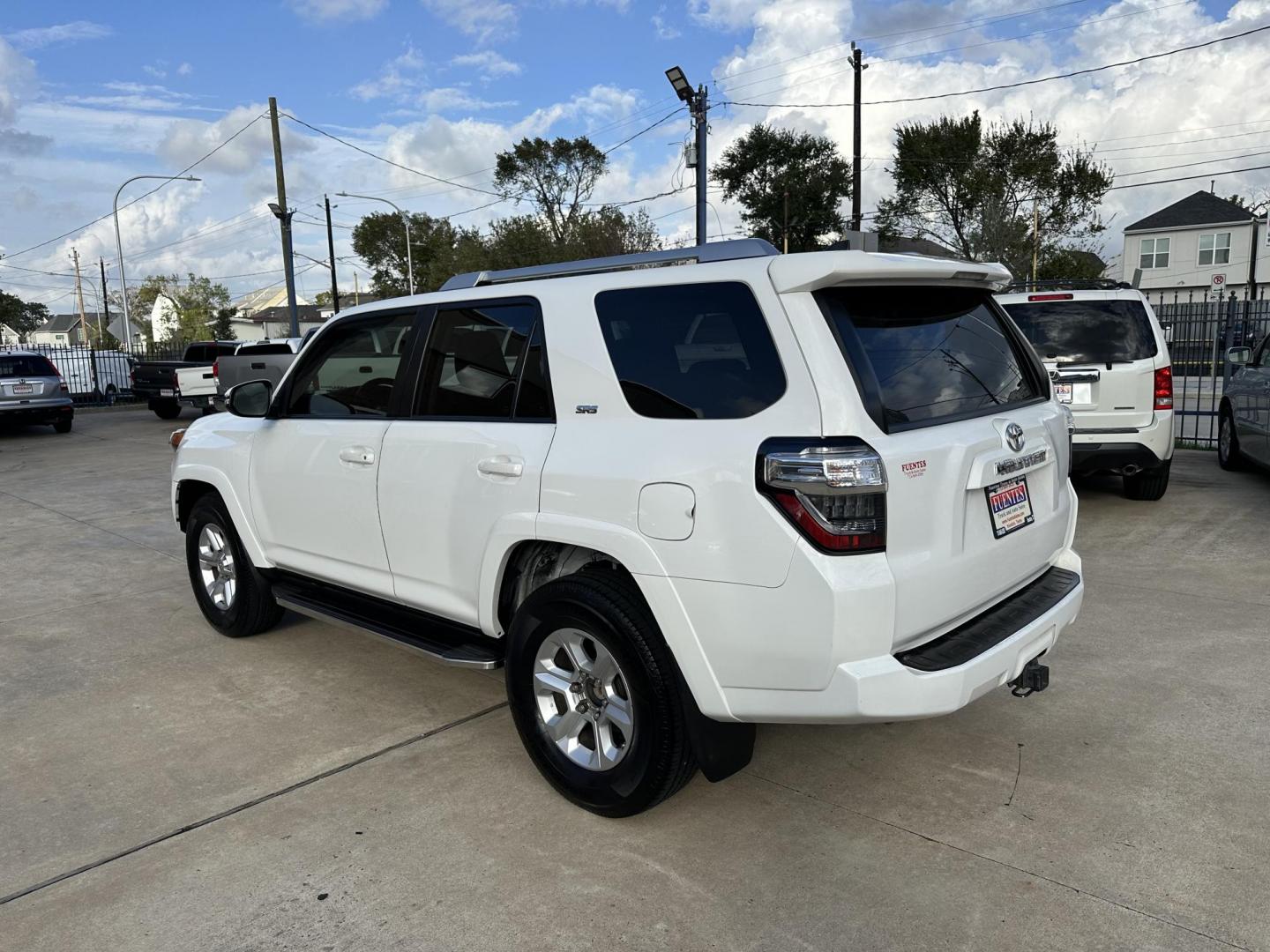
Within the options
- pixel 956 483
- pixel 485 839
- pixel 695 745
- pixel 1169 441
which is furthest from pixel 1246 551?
pixel 485 839

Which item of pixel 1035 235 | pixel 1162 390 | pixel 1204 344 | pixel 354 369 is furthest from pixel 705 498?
pixel 1035 235

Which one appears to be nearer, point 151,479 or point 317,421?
point 317,421

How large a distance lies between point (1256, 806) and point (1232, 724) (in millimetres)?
711

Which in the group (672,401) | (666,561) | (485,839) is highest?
(672,401)

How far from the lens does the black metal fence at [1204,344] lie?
11945 mm

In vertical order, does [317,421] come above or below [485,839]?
above

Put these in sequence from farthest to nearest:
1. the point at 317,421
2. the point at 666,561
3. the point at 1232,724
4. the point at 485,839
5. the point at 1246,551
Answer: the point at 1246,551
the point at 317,421
the point at 1232,724
the point at 485,839
the point at 666,561

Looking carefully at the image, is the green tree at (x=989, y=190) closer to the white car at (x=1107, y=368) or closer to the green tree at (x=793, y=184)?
the green tree at (x=793, y=184)

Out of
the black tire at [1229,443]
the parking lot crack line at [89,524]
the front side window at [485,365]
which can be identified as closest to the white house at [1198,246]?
the black tire at [1229,443]

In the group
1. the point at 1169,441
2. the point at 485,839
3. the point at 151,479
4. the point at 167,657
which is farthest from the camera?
the point at 151,479

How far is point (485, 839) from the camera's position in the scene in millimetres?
3090

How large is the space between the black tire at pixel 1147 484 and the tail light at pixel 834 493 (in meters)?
6.39

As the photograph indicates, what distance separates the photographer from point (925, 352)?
9.95 ft

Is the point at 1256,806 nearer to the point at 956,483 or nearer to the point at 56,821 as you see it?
the point at 956,483
